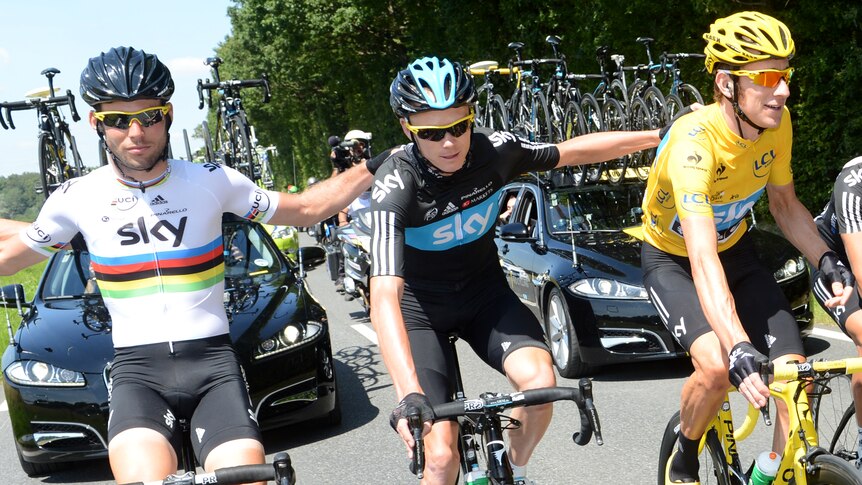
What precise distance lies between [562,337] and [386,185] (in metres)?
5.02

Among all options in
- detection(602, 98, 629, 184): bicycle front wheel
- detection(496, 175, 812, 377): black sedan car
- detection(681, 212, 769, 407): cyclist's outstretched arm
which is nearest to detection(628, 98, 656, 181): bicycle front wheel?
detection(602, 98, 629, 184): bicycle front wheel

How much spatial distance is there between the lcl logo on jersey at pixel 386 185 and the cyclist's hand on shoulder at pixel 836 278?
179cm

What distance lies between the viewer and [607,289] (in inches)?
331

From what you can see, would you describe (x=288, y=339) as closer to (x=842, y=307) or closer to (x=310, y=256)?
(x=310, y=256)

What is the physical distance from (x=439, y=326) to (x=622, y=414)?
10.8 ft

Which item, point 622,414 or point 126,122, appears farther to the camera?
point 622,414

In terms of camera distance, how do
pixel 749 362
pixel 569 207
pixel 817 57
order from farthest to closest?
1. pixel 817 57
2. pixel 569 207
3. pixel 749 362

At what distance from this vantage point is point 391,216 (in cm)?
402

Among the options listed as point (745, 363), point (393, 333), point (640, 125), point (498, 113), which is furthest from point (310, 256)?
point (498, 113)


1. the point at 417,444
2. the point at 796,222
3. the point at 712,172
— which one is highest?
the point at 712,172

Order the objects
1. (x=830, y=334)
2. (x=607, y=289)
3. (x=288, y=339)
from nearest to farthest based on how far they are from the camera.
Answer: (x=288, y=339) → (x=607, y=289) → (x=830, y=334)

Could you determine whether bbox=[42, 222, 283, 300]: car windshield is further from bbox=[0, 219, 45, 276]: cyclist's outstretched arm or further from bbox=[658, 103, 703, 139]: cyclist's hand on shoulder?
bbox=[658, 103, 703, 139]: cyclist's hand on shoulder

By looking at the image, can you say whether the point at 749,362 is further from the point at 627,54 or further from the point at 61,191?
the point at 627,54

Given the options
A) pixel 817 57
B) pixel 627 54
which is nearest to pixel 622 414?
pixel 817 57
